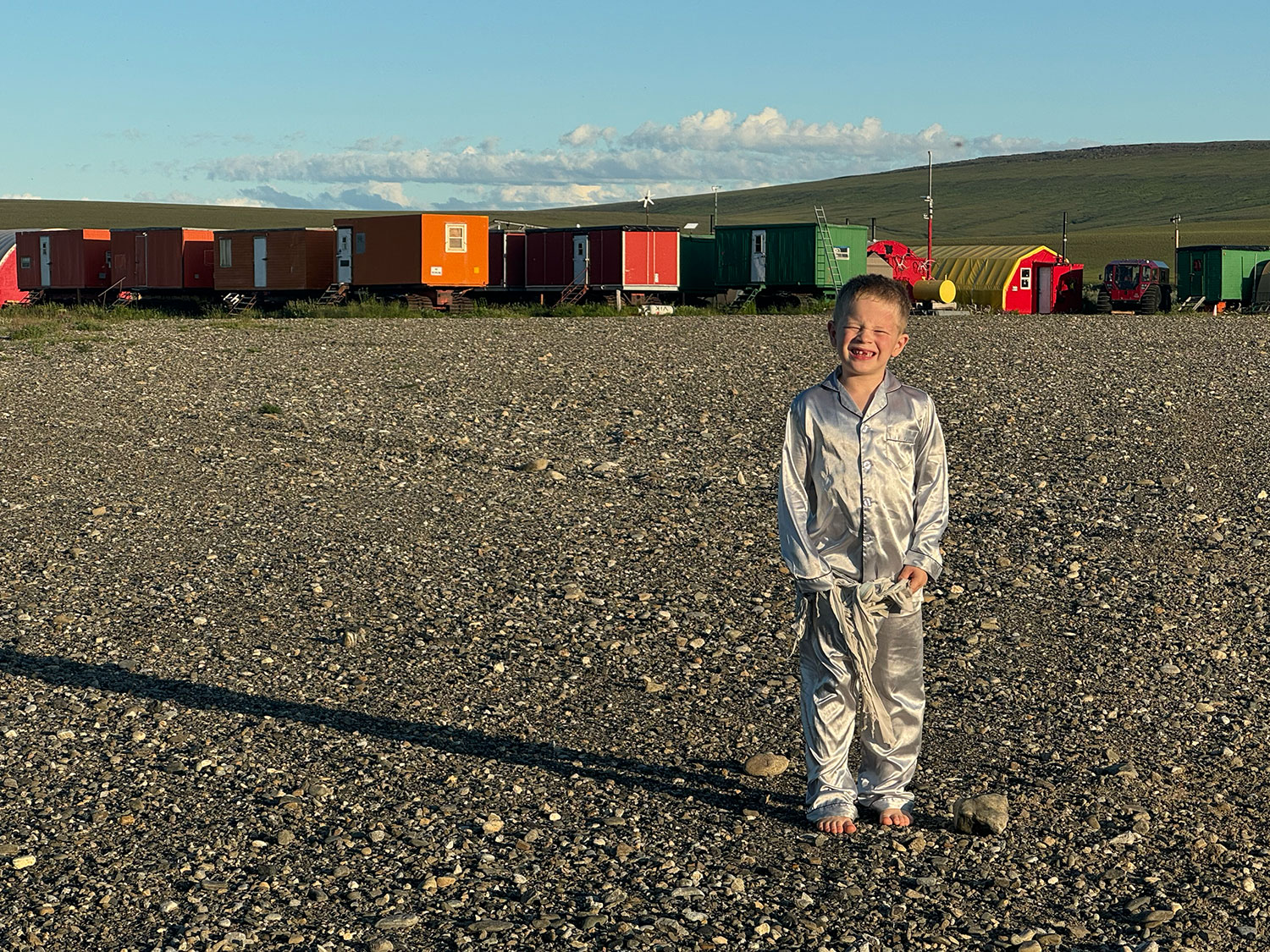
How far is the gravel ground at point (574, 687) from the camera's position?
4.12 metres

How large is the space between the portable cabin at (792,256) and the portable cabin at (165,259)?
46.6 ft

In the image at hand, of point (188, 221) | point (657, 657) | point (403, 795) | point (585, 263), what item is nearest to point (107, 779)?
point (403, 795)

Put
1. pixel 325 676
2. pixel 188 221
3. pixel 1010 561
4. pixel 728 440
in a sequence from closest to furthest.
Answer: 1. pixel 325 676
2. pixel 1010 561
3. pixel 728 440
4. pixel 188 221

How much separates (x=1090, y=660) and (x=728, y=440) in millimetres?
6214

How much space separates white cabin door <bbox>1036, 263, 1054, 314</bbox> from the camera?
3800 centimetres

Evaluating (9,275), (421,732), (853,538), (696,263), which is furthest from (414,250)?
(853,538)

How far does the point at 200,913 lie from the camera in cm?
404

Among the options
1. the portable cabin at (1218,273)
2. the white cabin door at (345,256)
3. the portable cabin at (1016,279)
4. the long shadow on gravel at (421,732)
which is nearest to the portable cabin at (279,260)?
the white cabin door at (345,256)

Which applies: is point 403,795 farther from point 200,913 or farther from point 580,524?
point 580,524

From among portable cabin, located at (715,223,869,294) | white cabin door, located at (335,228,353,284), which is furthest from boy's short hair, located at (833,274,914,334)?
white cabin door, located at (335,228,353,284)

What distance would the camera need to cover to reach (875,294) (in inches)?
171

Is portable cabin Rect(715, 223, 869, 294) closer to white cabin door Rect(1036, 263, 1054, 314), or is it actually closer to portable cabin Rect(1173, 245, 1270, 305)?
white cabin door Rect(1036, 263, 1054, 314)

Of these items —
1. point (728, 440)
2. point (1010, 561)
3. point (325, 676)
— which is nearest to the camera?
point (325, 676)

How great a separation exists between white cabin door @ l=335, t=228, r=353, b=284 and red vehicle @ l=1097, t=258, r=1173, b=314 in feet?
67.4
